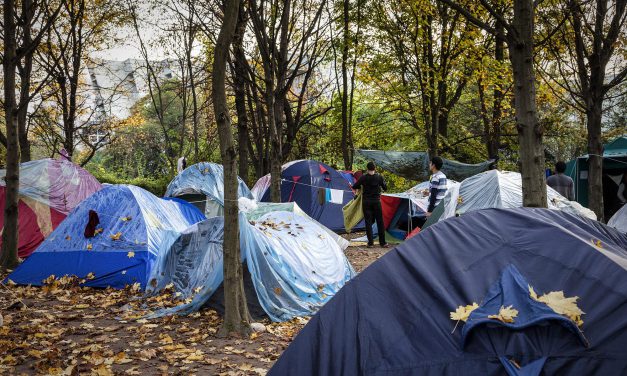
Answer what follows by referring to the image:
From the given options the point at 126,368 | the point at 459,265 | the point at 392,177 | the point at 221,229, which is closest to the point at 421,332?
the point at 459,265

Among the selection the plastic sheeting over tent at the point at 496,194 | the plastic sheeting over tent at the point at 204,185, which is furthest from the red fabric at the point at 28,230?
the plastic sheeting over tent at the point at 496,194

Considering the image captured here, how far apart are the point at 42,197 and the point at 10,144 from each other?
2685 millimetres

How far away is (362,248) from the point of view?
489 inches

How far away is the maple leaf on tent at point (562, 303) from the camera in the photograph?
2832 mm

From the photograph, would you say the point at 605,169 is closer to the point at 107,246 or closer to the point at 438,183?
the point at 438,183

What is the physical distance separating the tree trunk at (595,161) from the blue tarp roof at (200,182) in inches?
331

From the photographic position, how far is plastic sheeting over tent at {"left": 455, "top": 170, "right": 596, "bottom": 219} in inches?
433

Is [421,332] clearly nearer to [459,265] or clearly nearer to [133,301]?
[459,265]

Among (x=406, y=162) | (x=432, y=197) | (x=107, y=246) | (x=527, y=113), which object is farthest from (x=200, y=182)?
(x=527, y=113)

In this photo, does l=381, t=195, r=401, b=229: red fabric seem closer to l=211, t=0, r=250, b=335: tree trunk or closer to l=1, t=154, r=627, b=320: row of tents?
l=1, t=154, r=627, b=320: row of tents

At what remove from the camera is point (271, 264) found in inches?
273

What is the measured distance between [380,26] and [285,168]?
621 centimetres

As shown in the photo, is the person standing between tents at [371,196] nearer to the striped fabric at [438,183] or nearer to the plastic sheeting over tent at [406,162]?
the striped fabric at [438,183]

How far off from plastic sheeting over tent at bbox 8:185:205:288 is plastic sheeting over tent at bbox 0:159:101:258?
3.31 m
